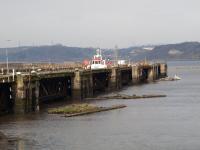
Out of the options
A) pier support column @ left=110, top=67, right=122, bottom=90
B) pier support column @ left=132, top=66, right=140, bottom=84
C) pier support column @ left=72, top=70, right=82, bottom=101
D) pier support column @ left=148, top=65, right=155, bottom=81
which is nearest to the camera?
pier support column @ left=72, top=70, right=82, bottom=101

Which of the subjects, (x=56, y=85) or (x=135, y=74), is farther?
(x=135, y=74)

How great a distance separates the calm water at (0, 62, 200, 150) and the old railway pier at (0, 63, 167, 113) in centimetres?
346

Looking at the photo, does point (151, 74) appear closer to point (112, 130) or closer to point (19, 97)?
point (19, 97)

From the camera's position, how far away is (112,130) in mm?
58031

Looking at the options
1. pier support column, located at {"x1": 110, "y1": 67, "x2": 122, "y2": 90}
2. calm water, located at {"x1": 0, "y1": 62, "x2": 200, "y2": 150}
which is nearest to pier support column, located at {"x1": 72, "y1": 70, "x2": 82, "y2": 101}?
calm water, located at {"x1": 0, "y1": 62, "x2": 200, "y2": 150}

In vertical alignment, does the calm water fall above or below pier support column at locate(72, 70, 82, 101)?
below

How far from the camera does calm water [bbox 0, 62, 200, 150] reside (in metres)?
49.7

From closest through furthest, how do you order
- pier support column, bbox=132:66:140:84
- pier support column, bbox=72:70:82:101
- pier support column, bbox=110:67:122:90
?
pier support column, bbox=72:70:82:101
pier support column, bbox=110:67:122:90
pier support column, bbox=132:66:140:84

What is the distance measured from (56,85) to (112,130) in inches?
1426

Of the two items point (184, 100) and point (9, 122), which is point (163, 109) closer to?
point (184, 100)

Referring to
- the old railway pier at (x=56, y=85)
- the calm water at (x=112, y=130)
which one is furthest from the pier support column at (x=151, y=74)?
the calm water at (x=112, y=130)

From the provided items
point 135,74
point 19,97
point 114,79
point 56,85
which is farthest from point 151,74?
point 19,97

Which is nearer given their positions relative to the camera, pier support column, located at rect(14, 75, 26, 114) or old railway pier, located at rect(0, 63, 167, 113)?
pier support column, located at rect(14, 75, 26, 114)

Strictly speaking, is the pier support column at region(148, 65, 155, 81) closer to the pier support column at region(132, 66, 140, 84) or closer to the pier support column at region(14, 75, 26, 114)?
the pier support column at region(132, 66, 140, 84)
